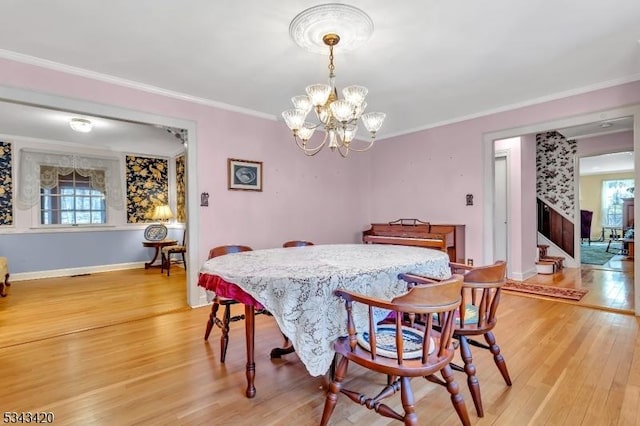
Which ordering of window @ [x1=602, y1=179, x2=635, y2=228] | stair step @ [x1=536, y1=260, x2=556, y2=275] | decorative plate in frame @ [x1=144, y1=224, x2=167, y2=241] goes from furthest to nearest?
1. window @ [x1=602, y1=179, x2=635, y2=228]
2. decorative plate in frame @ [x1=144, y1=224, x2=167, y2=241]
3. stair step @ [x1=536, y1=260, x2=556, y2=275]

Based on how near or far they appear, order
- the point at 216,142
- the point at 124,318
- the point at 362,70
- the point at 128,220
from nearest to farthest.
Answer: the point at 362,70
the point at 124,318
the point at 216,142
the point at 128,220

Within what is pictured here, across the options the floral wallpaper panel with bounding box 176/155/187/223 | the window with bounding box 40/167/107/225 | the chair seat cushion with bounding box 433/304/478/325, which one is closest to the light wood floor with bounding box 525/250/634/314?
the chair seat cushion with bounding box 433/304/478/325

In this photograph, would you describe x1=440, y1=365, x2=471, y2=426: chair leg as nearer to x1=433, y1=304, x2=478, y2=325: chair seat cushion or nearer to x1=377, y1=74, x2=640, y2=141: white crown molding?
x1=433, y1=304, x2=478, y2=325: chair seat cushion

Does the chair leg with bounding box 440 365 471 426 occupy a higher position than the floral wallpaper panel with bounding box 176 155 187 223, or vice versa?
the floral wallpaper panel with bounding box 176 155 187 223

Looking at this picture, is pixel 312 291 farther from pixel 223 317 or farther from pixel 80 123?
pixel 80 123

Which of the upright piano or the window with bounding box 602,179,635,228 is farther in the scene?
the window with bounding box 602,179,635,228

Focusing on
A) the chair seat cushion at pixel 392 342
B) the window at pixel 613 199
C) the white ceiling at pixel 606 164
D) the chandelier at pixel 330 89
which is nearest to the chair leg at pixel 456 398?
the chair seat cushion at pixel 392 342

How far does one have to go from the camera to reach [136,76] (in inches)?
121

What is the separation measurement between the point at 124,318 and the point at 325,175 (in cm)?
308

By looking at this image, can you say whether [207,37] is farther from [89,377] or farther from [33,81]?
[89,377]

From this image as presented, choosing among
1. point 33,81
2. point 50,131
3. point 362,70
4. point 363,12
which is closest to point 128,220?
point 50,131

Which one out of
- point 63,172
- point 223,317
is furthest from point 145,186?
point 223,317

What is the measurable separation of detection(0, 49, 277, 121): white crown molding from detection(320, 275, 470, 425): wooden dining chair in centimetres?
303

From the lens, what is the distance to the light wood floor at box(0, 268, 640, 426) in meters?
1.67
